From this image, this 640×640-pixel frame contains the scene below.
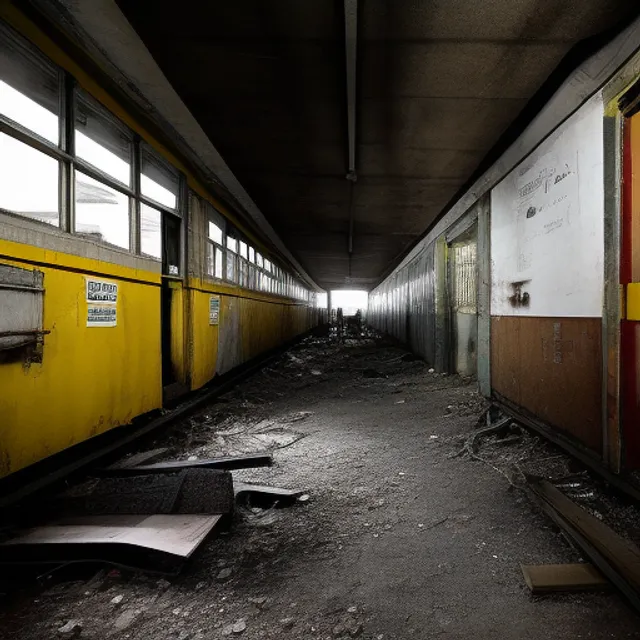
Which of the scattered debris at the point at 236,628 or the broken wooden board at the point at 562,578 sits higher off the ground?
the broken wooden board at the point at 562,578

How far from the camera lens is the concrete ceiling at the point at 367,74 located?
288 cm

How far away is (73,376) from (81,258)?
3.11 ft

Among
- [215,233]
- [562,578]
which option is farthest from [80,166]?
[562,578]

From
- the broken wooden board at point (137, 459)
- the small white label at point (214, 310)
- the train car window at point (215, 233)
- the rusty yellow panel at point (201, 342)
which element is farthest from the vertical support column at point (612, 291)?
the train car window at point (215, 233)

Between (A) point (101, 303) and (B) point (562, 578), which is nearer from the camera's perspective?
(B) point (562, 578)

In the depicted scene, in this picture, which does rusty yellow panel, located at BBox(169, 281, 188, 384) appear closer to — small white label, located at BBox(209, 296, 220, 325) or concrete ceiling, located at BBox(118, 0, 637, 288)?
small white label, located at BBox(209, 296, 220, 325)

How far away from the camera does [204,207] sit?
634 centimetres

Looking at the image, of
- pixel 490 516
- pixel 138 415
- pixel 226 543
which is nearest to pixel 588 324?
pixel 490 516

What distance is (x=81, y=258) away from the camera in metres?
3.28

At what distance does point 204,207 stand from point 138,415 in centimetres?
345

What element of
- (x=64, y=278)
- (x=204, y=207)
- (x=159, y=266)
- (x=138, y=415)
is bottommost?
(x=138, y=415)

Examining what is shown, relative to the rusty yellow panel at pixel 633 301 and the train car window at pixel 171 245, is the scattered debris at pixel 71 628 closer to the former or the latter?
the rusty yellow panel at pixel 633 301

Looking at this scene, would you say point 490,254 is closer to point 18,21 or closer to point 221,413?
point 221,413

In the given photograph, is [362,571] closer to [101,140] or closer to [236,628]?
[236,628]
